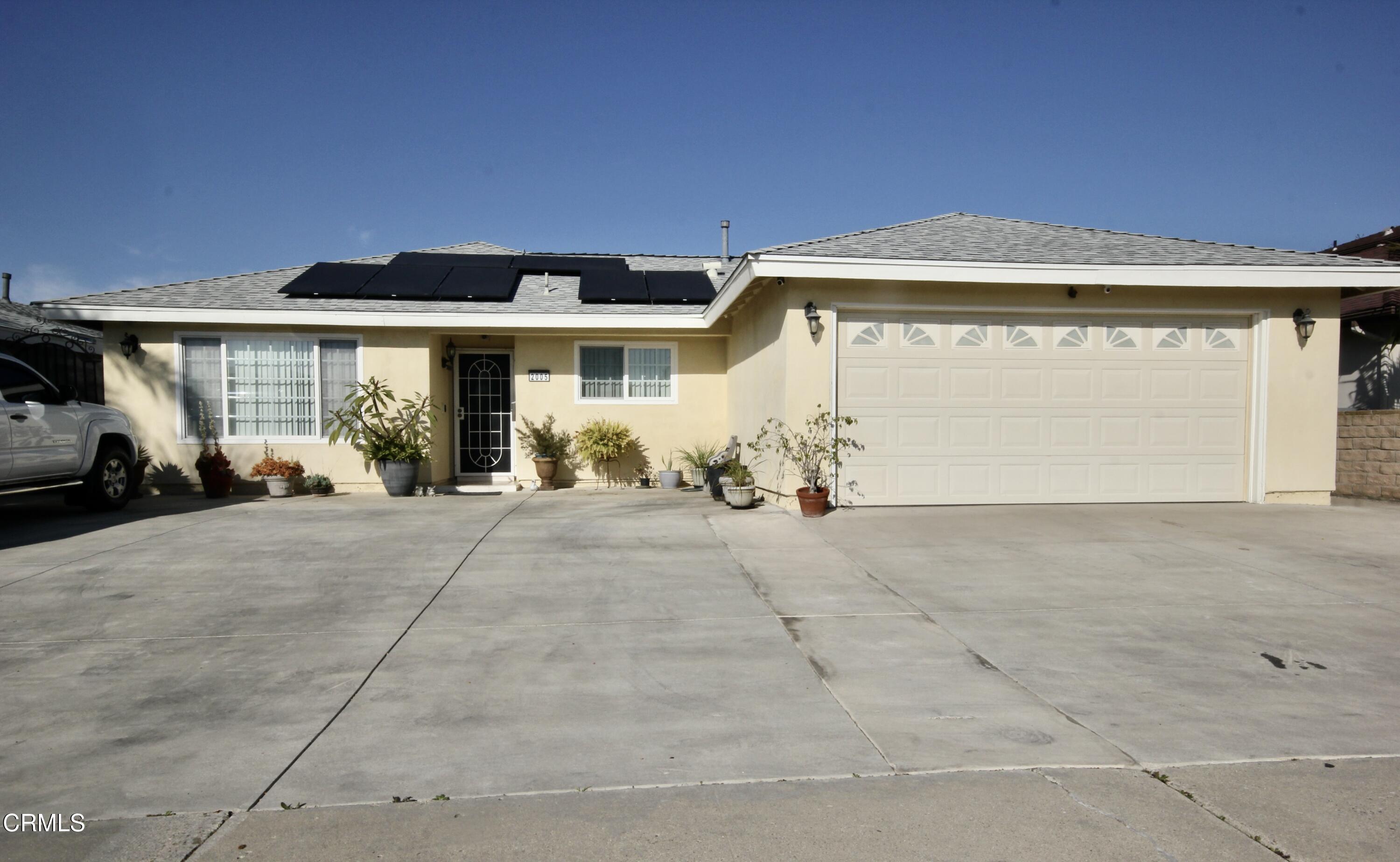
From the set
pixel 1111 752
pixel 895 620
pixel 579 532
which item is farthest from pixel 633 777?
pixel 579 532

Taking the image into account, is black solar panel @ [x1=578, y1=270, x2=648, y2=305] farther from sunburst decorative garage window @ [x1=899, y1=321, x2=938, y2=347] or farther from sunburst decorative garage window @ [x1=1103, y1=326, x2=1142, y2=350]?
sunburst decorative garage window @ [x1=1103, y1=326, x2=1142, y2=350]

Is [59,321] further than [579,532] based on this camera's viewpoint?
Yes

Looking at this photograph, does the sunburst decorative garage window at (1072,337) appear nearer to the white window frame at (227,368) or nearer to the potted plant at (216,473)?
the white window frame at (227,368)

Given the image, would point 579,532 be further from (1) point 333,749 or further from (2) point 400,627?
(1) point 333,749

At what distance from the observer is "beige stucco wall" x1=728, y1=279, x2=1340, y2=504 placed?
9.20 metres

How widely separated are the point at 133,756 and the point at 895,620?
13.7 ft

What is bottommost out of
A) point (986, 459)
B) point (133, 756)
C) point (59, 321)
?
point (133, 756)

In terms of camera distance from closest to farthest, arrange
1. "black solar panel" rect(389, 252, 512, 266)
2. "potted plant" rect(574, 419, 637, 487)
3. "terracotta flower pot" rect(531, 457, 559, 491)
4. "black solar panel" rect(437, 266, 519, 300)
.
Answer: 1. "potted plant" rect(574, 419, 637, 487)
2. "terracotta flower pot" rect(531, 457, 559, 491)
3. "black solar panel" rect(437, 266, 519, 300)
4. "black solar panel" rect(389, 252, 512, 266)

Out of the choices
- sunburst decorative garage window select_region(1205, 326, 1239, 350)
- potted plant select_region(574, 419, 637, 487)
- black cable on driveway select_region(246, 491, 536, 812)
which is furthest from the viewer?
potted plant select_region(574, 419, 637, 487)

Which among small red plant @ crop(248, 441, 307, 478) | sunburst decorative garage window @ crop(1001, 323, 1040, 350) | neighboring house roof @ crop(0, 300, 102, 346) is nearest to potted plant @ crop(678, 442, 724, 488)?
sunburst decorative garage window @ crop(1001, 323, 1040, 350)

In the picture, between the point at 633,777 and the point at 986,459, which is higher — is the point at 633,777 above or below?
below

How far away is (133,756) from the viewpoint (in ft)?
11.1

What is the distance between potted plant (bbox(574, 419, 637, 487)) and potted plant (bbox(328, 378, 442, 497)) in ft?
7.65

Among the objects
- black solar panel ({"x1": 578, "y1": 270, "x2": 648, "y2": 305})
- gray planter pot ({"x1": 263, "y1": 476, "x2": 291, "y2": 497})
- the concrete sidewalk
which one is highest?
black solar panel ({"x1": 578, "y1": 270, "x2": 648, "y2": 305})
